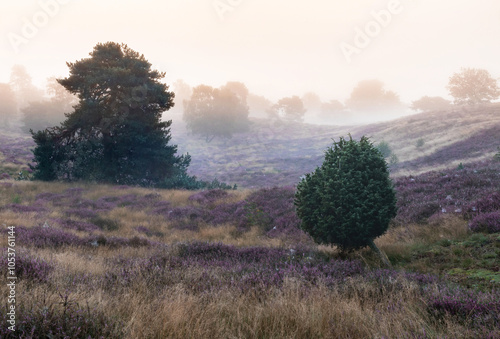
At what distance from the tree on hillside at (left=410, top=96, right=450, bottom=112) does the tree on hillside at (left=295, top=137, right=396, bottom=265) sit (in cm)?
A: 10175

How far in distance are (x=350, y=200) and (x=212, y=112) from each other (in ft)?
223

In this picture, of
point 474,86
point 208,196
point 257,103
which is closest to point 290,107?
point 257,103

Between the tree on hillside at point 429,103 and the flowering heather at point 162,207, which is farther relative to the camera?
the tree on hillside at point 429,103

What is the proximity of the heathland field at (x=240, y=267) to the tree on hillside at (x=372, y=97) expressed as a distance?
393ft

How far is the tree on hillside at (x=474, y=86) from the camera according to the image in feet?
218

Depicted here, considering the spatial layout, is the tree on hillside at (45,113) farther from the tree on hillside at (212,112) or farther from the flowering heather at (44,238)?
the flowering heather at (44,238)

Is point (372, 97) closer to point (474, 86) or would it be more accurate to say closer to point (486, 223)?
point (474, 86)

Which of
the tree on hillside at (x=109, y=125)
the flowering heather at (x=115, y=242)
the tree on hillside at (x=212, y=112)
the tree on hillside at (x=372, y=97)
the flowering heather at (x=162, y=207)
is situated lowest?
the flowering heather at (x=162, y=207)

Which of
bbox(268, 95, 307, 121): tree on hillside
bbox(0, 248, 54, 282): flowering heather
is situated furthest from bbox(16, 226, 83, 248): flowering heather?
bbox(268, 95, 307, 121): tree on hillside

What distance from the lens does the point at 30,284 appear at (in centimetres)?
377

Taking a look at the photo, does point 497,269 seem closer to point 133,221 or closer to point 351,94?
point 133,221

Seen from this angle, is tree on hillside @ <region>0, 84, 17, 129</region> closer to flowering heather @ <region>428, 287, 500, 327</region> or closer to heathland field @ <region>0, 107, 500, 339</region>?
heathland field @ <region>0, 107, 500, 339</region>

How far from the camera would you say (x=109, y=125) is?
19922mm

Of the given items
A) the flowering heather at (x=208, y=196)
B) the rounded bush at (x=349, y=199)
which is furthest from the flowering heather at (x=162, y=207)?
the rounded bush at (x=349, y=199)
